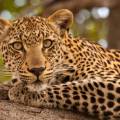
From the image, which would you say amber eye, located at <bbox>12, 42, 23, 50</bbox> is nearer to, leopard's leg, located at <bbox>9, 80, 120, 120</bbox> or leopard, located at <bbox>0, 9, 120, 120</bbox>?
leopard, located at <bbox>0, 9, 120, 120</bbox>

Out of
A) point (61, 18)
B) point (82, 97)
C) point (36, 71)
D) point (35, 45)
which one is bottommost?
point (82, 97)

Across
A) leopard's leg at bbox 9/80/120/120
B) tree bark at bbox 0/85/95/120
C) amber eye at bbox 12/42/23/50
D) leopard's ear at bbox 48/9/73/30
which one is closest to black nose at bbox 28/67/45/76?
leopard's leg at bbox 9/80/120/120

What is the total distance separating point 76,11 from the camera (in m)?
16.5

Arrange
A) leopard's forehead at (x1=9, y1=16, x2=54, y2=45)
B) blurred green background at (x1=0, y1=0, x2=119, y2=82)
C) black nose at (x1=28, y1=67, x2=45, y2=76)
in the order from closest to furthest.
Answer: black nose at (x1=28, y1=67, x2=45, y2=76) → leopard's forehead at (x1=9, y1=16, x2=54, y2=45) → blurred green background at (x1=0, y1=0, x2=119, y2=82)

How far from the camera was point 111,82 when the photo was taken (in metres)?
7.99

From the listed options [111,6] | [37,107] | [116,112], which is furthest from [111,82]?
[111,6]

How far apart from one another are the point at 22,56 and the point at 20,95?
1.76 feet

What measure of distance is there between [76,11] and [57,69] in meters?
8.41

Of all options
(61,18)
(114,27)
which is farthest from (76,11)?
(61,18)

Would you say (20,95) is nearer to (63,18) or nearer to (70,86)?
(70,86)

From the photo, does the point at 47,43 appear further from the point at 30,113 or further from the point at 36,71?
the point at 30,113

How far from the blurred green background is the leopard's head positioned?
0.31m

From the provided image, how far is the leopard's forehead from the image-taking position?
26.5 feet

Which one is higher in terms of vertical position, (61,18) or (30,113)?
(61,18)
